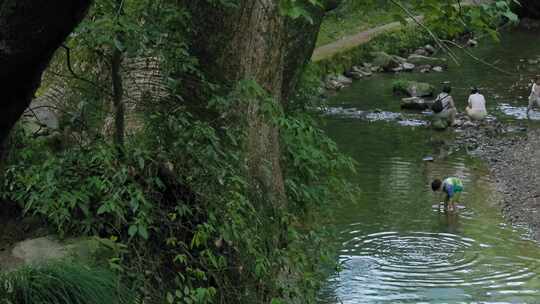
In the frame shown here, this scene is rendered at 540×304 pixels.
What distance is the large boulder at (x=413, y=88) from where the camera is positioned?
2344cm

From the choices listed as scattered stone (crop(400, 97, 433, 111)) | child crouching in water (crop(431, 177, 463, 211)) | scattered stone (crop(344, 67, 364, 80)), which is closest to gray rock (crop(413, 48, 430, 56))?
scattered stone (crop(344, 67, 364, 80))

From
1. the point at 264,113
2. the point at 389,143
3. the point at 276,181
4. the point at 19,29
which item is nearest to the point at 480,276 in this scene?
the point at 276,181

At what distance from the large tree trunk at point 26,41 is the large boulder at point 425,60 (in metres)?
27.1

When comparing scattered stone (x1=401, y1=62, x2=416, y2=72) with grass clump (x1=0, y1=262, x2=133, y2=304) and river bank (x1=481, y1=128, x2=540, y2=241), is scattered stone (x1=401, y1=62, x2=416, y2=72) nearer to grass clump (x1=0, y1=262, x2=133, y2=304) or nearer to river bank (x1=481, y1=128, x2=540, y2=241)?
river bank (x1=481, y1=128, x2=540, y2=241)

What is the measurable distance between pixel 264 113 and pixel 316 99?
3666 mm

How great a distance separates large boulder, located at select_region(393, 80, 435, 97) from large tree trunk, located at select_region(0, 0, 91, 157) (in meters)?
21.2

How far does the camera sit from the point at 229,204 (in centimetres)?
611

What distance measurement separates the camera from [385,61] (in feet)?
93.0

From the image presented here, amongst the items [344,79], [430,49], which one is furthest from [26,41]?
[430,49]

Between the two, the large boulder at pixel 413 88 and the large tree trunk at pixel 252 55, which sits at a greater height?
the large boulder at pixel 413 88

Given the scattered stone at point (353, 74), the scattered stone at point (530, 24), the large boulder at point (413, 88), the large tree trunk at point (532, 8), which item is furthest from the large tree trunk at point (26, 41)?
the large tree trunk at point (532, 8)

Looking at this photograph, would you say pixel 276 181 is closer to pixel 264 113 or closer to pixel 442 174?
pixel 264 113

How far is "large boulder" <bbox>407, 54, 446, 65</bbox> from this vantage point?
29.1m

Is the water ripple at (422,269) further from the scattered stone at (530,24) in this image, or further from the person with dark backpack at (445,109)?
the scattered stone at (530,24)
